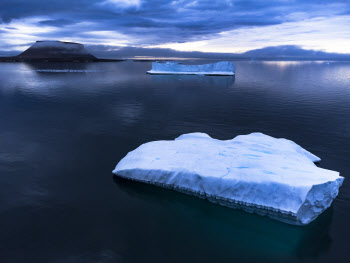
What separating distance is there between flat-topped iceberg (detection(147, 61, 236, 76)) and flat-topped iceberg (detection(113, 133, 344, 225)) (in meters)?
59.3

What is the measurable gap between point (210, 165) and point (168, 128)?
1124cm

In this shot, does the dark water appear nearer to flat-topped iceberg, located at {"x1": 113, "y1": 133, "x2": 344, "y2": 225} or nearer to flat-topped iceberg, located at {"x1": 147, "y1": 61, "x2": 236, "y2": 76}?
flat-topped iceberg, located at {"x1": 113, "y1": 133, "x2": 344, "y2": 225}

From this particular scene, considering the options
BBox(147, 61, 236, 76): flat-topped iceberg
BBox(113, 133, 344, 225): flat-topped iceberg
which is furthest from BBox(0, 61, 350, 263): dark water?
BBox(147, 61, 236, 76): flat-topped iceberg

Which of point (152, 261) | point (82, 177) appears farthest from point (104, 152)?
point (152, 261)

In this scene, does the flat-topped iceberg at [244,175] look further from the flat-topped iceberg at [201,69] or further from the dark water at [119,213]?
the flat-topped iceberg at [201,69]

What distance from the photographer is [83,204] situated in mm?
10852

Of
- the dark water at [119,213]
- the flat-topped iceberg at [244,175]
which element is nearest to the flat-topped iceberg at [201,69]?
the dark water at [119,213]

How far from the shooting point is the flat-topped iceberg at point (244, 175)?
32.2 ft

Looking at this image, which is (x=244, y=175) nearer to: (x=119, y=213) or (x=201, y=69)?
(x=119, y=213)

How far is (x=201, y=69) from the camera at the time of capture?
71.8 meters

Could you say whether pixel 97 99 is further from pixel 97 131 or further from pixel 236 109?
pixel 236 109

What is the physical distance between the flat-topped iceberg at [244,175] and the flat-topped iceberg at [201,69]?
59.3 meters

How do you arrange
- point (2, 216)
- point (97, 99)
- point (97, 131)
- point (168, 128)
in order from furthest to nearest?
point (97, 99) → point (168, 128) → point (97, 131) → point (2, 216)

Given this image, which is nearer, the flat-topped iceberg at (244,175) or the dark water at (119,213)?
the dark water at (119,213)
